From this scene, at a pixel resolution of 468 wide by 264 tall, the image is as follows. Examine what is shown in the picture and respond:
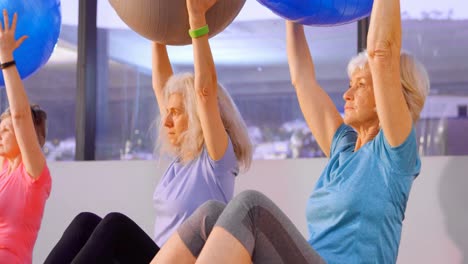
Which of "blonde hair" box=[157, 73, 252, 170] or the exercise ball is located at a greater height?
the exercise ball

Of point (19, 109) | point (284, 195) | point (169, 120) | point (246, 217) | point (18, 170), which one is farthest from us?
point (284, 195)

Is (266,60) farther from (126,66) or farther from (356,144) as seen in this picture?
(356,144)

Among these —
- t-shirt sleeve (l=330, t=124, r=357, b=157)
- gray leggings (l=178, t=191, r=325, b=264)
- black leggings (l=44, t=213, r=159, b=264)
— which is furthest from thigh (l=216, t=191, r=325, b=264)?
black leggings (l=44, t=213, r=159, b=264)

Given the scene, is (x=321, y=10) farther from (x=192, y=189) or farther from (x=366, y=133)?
(x=192, y=189)

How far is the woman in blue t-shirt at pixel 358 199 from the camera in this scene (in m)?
1.75

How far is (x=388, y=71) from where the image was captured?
74.3 inches

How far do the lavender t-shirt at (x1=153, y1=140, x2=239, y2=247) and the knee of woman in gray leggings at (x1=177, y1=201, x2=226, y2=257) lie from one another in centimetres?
54

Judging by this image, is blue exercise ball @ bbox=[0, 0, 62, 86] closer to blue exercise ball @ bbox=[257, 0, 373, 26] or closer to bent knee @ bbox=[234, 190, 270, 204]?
blue exercise ball @ bbox=[257, 0, 373, 26]

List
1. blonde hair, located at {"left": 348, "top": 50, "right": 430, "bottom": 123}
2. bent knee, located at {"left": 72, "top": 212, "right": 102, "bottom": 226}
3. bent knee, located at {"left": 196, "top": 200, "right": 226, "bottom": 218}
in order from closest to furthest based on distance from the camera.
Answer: bent knee, located at {"left": 196, "top": 200, "right": 226, "bottom": 218} → blonde hair, located at {"left": 348, "top": 50, "right": 430, "bottom": 123} → bent knee, located at {"left": 72, "top": 212, "right": 102, "bottom": 226}

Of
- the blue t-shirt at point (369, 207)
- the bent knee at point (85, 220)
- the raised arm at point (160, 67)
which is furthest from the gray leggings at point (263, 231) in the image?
the raised arm at point (160, 67)

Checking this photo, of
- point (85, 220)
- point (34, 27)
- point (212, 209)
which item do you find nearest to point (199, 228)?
point (212, 209)

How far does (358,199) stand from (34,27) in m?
1.18

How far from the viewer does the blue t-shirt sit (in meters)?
1.91

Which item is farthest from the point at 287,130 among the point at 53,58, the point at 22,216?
the point at 22,216
